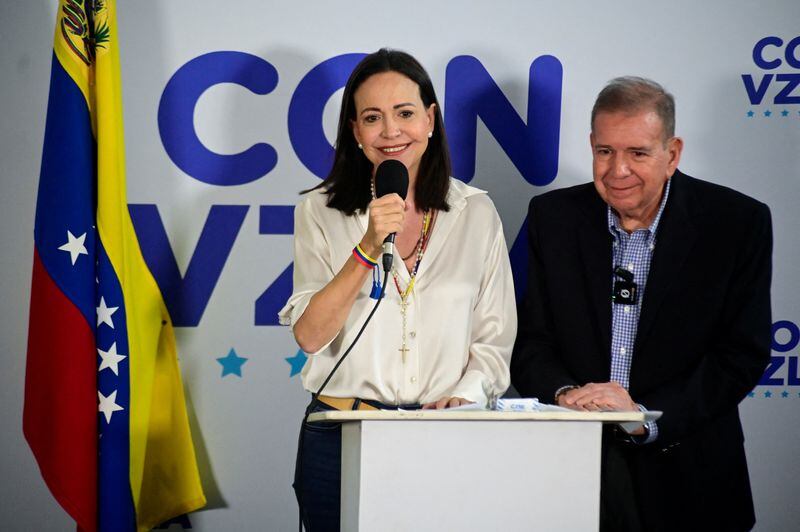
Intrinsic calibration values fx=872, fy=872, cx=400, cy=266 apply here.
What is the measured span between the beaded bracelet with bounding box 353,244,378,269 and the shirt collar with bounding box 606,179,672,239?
0.89 m

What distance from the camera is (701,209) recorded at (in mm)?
2711

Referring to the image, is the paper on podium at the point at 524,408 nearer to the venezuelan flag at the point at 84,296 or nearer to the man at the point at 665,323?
the man at the point at 665,323

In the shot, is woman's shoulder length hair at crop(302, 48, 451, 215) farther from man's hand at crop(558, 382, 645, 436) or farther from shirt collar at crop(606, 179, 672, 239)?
man's hand at crop(558, 382, 645, 436)

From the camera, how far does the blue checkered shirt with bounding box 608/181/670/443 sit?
2689mm

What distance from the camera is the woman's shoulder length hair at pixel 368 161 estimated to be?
275 cm

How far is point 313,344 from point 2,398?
1732 millimetres

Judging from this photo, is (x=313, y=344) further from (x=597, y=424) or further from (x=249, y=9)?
(x=249, y=9)

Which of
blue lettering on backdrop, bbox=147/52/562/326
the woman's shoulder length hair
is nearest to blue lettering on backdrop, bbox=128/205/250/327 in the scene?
blue lettering on backdrop, bbox=147/52/562/326

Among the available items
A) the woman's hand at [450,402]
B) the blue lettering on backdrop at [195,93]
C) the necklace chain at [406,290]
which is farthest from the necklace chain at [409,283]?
the blue lettering on backdrop at [195,93]

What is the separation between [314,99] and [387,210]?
1.50 metres

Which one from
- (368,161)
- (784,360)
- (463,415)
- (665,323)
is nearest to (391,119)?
(368,161)

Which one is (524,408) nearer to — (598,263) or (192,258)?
(598,263)

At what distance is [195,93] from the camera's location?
11.5 ft

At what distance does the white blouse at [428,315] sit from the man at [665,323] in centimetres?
22
